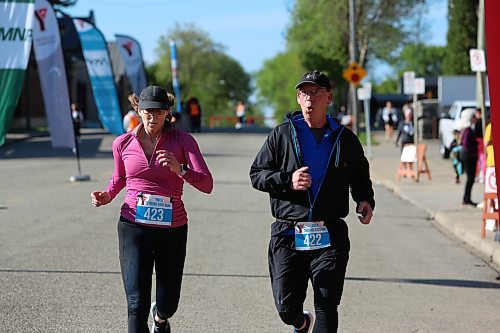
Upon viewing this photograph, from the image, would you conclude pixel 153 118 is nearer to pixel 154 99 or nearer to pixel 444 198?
pixel 154 99

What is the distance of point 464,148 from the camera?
17.3 metres

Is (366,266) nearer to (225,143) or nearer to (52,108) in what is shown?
(52,108)

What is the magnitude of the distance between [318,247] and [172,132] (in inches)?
48.7

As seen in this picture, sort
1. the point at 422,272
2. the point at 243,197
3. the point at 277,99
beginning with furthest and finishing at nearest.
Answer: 1. the point at 277,99
2. the point at 243,197
3. the point at 422,272

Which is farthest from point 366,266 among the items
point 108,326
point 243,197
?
point 243,197

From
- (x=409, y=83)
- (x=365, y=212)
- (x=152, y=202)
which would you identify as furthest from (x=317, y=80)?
(x=409, y=83)

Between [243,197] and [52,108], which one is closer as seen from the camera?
[243,197]

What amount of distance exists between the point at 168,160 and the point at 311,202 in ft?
2.95

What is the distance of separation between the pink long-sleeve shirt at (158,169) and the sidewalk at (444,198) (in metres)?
6.43

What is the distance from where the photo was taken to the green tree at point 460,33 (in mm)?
55906

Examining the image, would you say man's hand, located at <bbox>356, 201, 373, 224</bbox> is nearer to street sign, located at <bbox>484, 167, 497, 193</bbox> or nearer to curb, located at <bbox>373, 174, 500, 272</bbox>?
curb, located at <bbox>373, 174, 500, 272</bbox>

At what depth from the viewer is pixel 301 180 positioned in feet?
18.4

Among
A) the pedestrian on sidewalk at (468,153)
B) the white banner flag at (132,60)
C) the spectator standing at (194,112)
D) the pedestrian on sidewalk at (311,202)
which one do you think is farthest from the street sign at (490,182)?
the spectator standing at (194,112)

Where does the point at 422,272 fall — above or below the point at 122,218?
below
